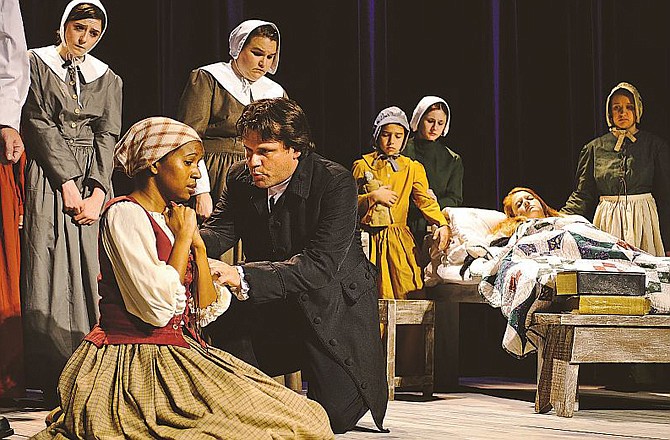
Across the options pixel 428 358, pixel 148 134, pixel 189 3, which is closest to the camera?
pixel 148 134

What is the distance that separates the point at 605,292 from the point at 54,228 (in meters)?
2.01

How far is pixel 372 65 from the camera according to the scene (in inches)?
227

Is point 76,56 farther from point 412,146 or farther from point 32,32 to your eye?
point 412,146

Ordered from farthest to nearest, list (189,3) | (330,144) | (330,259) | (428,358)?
(330,144), (189,3), (428,358), (330,259)

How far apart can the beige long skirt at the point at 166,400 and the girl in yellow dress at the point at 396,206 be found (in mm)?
2445

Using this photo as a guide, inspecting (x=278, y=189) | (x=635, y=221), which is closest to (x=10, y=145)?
(x=278, y=189)

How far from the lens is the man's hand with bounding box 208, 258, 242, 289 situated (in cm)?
261

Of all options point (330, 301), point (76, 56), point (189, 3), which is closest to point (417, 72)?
point (189, 3)

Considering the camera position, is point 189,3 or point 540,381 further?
point 189,3

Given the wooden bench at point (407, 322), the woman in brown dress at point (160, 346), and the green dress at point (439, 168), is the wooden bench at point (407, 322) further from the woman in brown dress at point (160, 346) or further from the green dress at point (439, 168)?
the woman in brown dress at point (160, 346)

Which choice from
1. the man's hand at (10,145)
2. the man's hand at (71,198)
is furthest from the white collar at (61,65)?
the man's hand at (10,145)

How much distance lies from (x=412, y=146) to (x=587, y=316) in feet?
6.04

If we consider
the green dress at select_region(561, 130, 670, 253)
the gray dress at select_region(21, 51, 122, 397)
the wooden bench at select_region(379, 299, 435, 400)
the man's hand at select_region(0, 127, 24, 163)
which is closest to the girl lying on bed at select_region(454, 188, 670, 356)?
the wooden bench at select_region(379, 299, 435, 400)

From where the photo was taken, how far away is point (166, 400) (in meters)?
2.32
